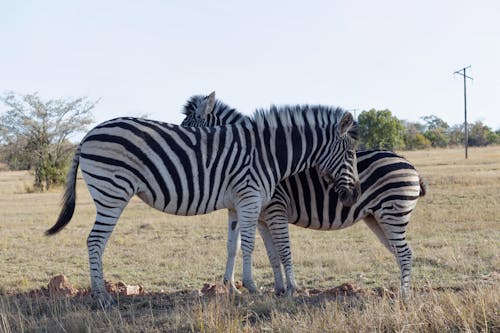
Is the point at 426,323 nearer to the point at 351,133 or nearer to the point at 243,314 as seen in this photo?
the point at 243,314

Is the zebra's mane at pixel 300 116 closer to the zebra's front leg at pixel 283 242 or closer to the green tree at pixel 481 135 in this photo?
the zebra's front leg at pixel 283 242

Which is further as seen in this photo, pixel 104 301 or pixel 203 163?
pixel 203 163

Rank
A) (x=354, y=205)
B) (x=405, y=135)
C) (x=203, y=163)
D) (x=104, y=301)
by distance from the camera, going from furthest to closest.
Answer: (x=405, y=135) < (x=354, y=205) < (x=203, y=163) < (x=104, y=301)

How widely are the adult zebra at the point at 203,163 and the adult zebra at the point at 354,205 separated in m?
0.40

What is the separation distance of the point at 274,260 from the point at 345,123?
2.13 meters

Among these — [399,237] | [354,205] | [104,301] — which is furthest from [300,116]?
[104,301]

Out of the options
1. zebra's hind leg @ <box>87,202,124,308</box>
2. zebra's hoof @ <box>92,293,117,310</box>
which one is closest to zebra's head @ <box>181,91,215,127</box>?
zebra's hind leg @ <box>87,202,124,308</box>

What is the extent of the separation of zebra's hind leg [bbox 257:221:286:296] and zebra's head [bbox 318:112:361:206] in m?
1.17

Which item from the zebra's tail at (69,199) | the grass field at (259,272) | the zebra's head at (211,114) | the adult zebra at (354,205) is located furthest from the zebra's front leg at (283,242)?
the zebra's tail at (69,199)

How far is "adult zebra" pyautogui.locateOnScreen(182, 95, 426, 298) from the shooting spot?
7.61 m

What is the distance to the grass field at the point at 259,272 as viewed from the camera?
475 centimetres

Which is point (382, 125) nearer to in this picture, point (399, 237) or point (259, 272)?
point (259, 272)

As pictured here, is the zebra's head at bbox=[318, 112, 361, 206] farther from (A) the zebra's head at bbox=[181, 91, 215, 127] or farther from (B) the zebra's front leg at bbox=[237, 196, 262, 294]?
(A) the zebra's head at bbox=[181, 91, 215, 127]

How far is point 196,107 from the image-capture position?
912 cm
